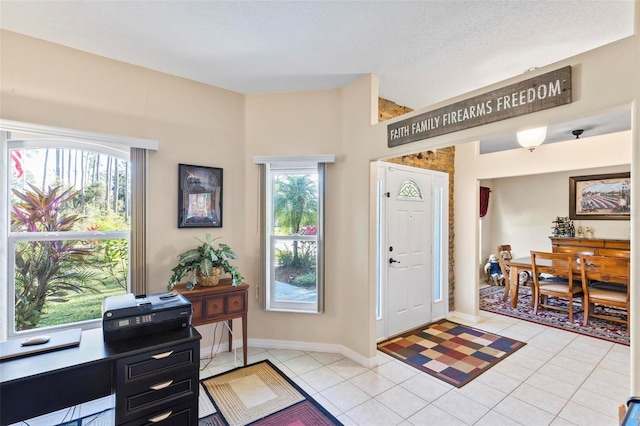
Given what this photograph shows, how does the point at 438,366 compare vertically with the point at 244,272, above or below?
below

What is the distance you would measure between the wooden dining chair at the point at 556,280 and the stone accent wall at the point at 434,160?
1.31 m

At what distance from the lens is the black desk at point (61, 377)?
4.57 ft

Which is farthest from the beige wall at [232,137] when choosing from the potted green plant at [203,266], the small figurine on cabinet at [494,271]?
the small figurine on cabinet at [494,271]

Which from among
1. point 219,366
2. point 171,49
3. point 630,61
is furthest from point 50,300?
point 630,61

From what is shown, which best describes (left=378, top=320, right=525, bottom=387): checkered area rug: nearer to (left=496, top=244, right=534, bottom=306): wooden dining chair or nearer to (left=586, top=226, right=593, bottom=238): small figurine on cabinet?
(left=496, top=244, right=534, bottom=306): wooden dining chair

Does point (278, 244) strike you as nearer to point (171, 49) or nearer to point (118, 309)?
point (118, 309)

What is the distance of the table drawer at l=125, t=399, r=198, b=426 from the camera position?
1699 mm

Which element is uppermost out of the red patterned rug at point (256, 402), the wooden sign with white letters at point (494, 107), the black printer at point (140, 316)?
the wooden sign with white letters at point (494, 107)

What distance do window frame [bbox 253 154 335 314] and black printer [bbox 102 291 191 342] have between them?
1306 millimetres

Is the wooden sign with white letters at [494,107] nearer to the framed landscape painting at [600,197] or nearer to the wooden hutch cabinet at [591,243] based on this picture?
the wooden hutch cabinet at [591,243]

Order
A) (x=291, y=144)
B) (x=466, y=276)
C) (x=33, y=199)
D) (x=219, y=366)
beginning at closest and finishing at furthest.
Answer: (x=33, y=199) < (x=219, y=366) < (x=291, y=144) < (x=466, y=276)

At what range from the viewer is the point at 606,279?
3932mm

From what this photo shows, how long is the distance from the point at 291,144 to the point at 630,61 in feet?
8.66

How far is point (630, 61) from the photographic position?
4.83ft
